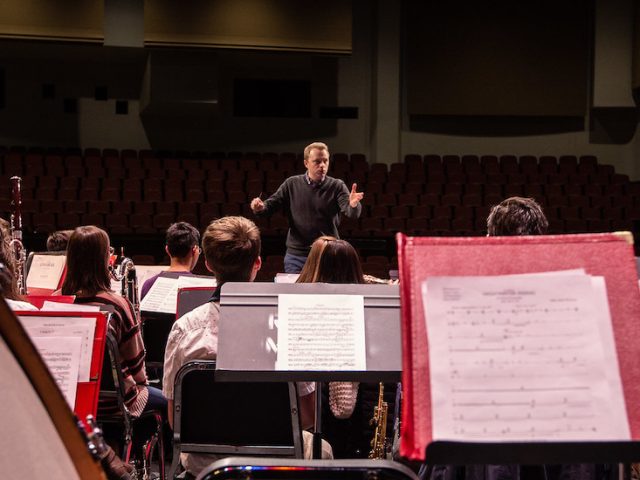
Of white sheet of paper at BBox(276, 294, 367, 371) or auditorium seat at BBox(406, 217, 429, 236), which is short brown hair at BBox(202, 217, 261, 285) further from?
auditorium seat at BBox(406, 217, 429, 236)

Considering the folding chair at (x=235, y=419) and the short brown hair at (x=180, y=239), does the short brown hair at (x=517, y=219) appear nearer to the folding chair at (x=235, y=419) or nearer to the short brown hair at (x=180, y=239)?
the folding chair at (x=235, y=419)

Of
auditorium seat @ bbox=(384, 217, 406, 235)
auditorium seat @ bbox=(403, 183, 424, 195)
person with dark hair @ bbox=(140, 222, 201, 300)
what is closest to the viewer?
person with dark hair @ bbox=(140, 222, 201, 300)

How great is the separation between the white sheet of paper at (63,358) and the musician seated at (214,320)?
539mm

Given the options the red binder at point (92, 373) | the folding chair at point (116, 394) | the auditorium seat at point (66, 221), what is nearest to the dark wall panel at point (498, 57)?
the auditorium seat at point (66, 221)

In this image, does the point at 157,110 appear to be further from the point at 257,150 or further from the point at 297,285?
the point at 297,285

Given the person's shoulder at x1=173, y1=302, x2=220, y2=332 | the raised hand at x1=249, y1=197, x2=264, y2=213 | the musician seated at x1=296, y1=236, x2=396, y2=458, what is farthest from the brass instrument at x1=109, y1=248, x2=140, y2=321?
the person's shoulder at x1=173, y1=302, x2=220, y2=332

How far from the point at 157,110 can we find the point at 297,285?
10.9 m

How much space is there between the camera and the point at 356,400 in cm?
275

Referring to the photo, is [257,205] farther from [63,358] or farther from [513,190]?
[513,190]

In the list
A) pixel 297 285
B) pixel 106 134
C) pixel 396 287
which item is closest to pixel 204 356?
pixel 297 285

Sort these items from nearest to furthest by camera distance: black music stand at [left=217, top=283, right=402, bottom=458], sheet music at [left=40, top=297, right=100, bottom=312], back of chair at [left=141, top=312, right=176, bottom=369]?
black music stand at [left=217, top=283, right=402, bottom=458]
sheet music at [left=40, top=297, right=100, bottom=312]
back of chair at [left=141, top=312, right=176, bottom=369]

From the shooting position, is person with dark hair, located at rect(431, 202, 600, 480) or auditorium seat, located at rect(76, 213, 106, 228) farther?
auditorium seat, located at rect(76, 213, 106, 228)

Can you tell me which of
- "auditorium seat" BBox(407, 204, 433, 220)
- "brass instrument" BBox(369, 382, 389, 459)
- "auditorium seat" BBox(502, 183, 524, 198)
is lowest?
"brass instrument" BBox(369, 382, 389, 459)

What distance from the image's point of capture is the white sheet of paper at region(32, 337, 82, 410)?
171 cm
